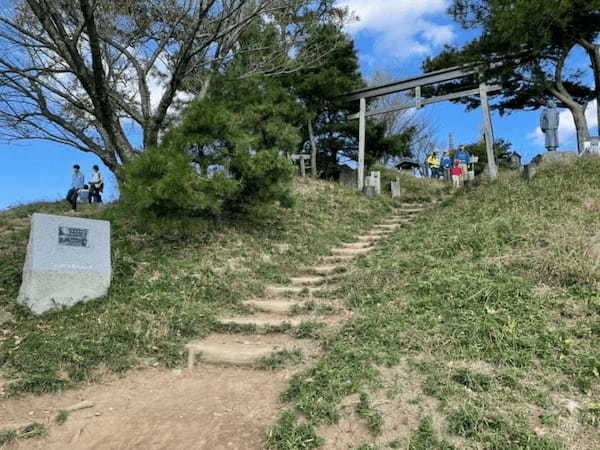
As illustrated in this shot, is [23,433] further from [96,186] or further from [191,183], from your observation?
[96,186]

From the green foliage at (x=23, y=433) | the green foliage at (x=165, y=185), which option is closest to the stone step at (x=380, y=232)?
the green foliage at (x=165, y=185)

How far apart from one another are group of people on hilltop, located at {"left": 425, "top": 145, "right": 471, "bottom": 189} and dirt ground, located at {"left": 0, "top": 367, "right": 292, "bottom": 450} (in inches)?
479

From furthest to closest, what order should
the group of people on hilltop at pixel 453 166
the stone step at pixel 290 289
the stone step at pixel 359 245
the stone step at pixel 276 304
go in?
1. the group of people on hilltop at pixel 453 166
2. the stone step at pixel 359 245
3. the stone step at pixel 290 289
4. the stone step at pixel 276 304

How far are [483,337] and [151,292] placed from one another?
→ 4.07 metres

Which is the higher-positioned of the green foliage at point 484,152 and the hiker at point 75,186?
the green foliage at point 484,152

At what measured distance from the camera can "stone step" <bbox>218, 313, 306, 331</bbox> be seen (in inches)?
206

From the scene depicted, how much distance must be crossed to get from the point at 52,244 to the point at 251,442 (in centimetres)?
384

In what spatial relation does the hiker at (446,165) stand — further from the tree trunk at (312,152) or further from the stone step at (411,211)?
the stone step at (411,211)

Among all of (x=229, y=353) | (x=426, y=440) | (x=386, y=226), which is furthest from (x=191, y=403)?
(x=386, y=226)

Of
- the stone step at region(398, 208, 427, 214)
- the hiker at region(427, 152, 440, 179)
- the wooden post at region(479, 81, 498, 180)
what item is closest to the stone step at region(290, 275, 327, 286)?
the stone step at region(398, 208, 427, 214)

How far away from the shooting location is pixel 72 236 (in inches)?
225

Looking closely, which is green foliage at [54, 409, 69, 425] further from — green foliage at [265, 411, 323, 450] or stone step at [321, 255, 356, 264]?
stone step at [321, 255, 356, 264]

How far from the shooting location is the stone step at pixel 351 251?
8.32m

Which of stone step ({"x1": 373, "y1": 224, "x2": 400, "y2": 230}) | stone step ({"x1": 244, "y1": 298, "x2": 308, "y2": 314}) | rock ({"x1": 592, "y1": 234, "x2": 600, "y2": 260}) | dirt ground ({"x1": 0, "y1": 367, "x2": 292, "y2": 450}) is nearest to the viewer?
dirt ground ({"x1": 0, "y1": 367, "x2": 292, "y2": 450})
